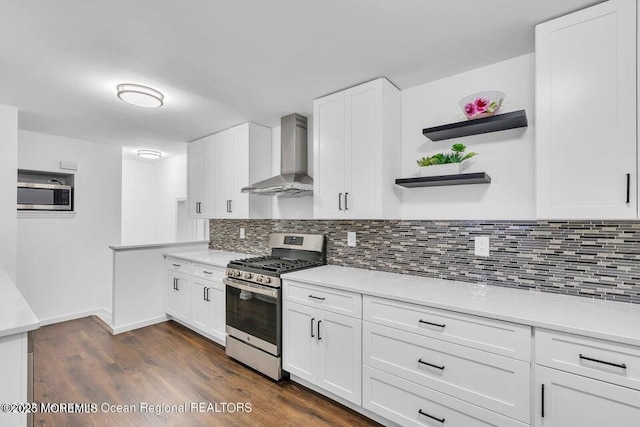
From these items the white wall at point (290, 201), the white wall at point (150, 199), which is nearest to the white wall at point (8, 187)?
the white wall at point (150, 199)

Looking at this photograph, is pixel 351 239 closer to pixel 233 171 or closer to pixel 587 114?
pixel 233 171

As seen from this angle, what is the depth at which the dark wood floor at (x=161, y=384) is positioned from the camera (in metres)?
2.11

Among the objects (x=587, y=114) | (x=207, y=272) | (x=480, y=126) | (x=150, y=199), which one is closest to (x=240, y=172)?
(x=207, y=272)

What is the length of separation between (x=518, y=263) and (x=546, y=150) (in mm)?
752

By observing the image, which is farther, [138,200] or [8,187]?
[138,200]

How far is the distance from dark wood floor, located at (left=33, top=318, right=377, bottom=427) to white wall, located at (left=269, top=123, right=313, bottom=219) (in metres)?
1.57

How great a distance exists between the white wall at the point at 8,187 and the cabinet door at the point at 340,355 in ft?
10.6

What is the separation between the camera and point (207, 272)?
3.31m

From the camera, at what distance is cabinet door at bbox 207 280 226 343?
3.12m

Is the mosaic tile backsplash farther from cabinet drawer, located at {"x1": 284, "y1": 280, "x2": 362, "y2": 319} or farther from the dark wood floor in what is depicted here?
the dark wood floor

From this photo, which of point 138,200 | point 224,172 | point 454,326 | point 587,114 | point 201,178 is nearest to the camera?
point 587,114

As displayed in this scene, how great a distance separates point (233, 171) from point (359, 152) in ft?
5.73

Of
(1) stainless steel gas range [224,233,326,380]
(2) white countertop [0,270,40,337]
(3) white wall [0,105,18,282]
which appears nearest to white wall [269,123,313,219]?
(1) stainless steel gas range [224,233,326,380]

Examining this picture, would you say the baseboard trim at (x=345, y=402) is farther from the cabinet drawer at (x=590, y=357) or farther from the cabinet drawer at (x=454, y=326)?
the cabinet drawer at (x=590, y=357)
